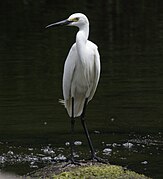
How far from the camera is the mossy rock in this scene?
9062 millimetres

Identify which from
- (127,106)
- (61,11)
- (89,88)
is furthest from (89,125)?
(61,11)

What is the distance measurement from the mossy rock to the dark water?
228cm

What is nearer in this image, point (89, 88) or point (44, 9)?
point (89, 88)

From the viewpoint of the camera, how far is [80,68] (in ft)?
32.7

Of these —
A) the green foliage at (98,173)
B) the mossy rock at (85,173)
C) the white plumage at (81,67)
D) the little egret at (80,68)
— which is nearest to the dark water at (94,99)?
the little egret at (80,68)

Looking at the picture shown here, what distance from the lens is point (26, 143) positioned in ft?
44.3

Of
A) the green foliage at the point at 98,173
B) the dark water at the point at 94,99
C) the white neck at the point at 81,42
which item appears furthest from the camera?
the dark water at the point at 94,99

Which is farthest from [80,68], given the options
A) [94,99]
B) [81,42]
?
[94,99]

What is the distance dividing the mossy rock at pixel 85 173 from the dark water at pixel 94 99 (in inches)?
Answer: 89.6

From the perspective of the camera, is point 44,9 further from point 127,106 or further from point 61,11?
point 127,106

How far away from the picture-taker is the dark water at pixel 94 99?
42.4 feet

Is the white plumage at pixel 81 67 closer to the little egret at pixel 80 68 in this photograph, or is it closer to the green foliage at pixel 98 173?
the little egret at pixel 80 68

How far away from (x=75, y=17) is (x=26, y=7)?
98.2ft

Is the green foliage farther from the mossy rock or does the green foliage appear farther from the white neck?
the white neck
